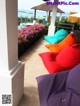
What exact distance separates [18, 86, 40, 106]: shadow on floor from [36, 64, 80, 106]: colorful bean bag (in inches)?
11.9

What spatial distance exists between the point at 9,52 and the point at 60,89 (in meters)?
0.91

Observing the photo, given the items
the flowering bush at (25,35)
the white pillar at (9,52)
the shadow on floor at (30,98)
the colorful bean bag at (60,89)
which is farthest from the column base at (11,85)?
the flowering bush at (25,35)

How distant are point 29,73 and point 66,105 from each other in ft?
5.56

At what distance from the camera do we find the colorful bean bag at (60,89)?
2113 mm

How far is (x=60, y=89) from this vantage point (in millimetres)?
2295

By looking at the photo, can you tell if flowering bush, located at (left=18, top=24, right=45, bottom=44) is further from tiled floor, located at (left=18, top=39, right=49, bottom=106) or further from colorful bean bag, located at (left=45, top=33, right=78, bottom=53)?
colorful bean bag, located at (left=45, top=33, right=78, bottom=53)

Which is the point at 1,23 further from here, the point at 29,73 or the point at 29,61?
the point at 29,61

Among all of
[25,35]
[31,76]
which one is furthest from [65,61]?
[25,35]

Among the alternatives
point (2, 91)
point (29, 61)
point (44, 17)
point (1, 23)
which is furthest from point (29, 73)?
point (44, 17)

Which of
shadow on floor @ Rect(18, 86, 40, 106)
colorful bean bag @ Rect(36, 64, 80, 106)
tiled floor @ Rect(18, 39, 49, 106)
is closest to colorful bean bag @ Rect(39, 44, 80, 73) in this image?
tiled floor @ Rect(18, 39, 49, 106)

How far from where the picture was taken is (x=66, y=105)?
2.05 m

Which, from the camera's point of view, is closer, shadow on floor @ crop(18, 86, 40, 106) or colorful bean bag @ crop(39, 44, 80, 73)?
shadow on floor @ crop(18, 86, 40, 106)

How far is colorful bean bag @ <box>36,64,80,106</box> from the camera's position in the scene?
2.11m

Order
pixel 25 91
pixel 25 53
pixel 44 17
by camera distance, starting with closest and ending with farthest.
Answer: pixel 25 91 < pixel 25 53 < pixel 44 17
